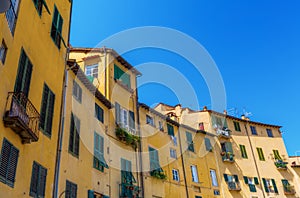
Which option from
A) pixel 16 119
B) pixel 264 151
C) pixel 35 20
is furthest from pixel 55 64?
pixel 264 151

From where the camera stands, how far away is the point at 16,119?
10.6 metres

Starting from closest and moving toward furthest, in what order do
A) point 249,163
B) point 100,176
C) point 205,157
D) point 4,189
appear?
point 4,189
point 100,176
point 205,157
point 249,163

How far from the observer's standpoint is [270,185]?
1555 inches

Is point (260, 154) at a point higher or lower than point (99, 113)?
higher

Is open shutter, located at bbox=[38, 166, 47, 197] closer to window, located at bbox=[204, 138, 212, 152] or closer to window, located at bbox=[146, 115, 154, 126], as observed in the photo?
window, located at bbox=[146, 115, 154, 126]

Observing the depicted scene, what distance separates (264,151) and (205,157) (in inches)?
466

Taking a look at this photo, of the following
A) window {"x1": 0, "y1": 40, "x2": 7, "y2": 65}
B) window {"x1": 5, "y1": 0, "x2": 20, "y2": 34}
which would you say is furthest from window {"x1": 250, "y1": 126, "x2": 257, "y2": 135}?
window {"x1": 0, "y1": 40, "x2": 7, "y2": 65}

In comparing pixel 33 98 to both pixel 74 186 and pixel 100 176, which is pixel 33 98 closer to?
pixel 74 186

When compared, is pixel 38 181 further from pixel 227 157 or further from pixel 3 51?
pixel 227 157

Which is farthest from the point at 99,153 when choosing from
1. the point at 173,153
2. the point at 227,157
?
the point at 227,157

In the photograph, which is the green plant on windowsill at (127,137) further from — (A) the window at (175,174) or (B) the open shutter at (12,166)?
(B) the open shutter at (12,166)

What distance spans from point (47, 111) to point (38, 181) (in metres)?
3.31

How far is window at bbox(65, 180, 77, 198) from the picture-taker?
15.4 meters

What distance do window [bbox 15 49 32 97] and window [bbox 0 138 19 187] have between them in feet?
7.23
